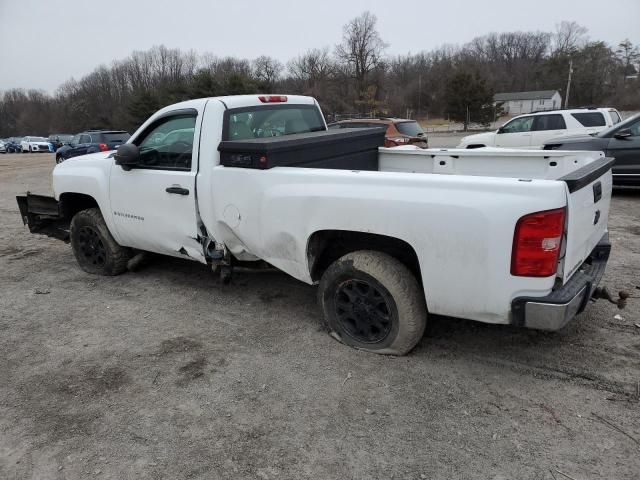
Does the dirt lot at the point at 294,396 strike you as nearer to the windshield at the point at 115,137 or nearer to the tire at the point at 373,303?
the tire at the point at 373,303

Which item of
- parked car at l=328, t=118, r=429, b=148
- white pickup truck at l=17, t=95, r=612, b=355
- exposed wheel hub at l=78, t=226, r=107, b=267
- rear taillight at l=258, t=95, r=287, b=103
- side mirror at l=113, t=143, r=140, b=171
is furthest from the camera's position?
parked car at l=328, t=118, r=429, b=148

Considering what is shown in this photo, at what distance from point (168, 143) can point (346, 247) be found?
1962 millimetres

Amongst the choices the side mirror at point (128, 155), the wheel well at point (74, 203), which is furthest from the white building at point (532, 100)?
the side mirror at point (128, 155)

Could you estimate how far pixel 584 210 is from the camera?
2986mm

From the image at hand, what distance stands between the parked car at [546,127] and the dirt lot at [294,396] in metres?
11.1

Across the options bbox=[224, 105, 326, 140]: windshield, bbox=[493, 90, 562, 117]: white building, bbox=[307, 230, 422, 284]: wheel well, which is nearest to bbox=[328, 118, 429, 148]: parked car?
bbox=[224, 105, 326, 140]: windshield

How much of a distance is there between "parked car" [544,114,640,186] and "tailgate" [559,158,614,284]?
5860mm

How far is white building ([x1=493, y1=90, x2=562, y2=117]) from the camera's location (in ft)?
241

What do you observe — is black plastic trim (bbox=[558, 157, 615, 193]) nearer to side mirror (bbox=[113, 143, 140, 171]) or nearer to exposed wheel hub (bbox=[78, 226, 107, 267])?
side mirror (bbox=[113, 143, 140, 171])

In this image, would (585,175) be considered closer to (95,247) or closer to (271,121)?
(271,121)

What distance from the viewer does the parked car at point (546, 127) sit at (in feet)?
45.7

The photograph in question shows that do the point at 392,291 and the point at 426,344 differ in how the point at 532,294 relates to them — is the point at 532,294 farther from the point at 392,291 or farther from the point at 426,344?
the point at 426,344

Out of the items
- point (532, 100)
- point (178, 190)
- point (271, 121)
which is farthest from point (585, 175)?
point (532, 100)

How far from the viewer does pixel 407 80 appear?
8144 cm
